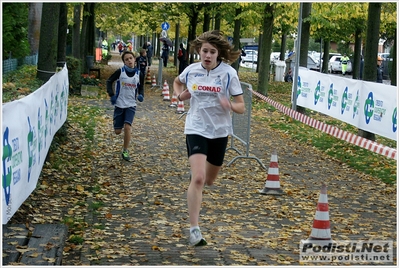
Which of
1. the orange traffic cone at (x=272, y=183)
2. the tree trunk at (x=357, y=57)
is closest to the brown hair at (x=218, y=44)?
the orange traffic cone at (x=272, y=183)

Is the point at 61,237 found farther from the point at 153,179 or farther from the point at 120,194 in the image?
the point at 153,179

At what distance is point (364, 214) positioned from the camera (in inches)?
360

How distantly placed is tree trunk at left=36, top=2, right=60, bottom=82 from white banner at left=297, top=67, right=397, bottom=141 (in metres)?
6.17

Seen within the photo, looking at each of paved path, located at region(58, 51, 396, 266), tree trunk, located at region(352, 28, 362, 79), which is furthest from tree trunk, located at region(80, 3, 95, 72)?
paved path, located at region(58, 51, 396, 266)

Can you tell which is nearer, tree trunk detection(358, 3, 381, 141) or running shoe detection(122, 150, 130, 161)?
running shoe detection(122, 150, 130, 161)

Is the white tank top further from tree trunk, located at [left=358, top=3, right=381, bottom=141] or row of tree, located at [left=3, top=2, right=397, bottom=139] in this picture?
tree trunk, located at [left=358, top=3, right=381, bottom=141]

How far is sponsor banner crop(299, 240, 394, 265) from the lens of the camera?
6.71 metres

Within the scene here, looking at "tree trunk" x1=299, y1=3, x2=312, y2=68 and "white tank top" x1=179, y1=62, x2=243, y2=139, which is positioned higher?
"tree trunk" x1=299, y1=3, x2=312, y2=68

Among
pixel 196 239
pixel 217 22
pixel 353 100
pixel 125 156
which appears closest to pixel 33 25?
pixel 217 22

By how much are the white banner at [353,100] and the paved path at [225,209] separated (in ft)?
3.66

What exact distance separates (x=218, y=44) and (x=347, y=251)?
92.5 inches

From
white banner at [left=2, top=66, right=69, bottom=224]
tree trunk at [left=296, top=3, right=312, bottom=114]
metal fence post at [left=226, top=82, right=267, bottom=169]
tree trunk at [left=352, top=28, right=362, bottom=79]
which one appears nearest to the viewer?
white banner at [left=2, top=66, right=69, bottom=224]

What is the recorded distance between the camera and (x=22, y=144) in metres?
7.19

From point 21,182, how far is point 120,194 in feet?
9.28
